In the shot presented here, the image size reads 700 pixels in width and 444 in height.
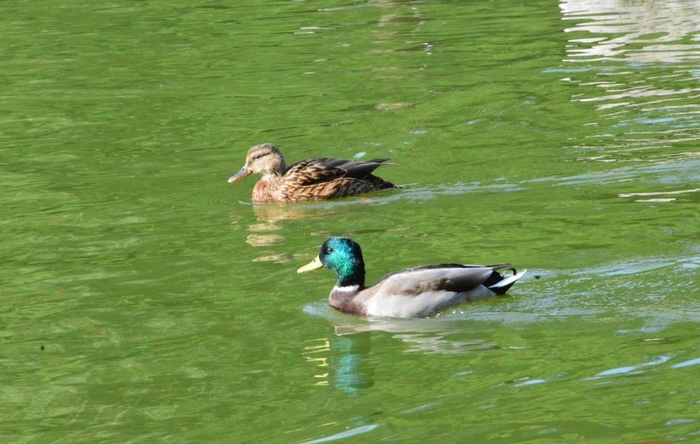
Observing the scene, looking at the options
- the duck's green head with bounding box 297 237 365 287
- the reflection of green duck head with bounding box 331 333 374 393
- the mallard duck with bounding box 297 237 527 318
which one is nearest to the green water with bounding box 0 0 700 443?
the reflection of green duck head with bounding box 331 333 374 393

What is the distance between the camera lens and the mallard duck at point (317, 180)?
1461 centimetres

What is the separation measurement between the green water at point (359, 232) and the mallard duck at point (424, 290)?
0.43 ft

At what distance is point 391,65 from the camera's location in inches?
857

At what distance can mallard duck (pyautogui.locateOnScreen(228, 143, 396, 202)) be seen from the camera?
14.6 meters

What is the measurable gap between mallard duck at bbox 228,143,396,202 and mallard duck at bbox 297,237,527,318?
3.82 metres

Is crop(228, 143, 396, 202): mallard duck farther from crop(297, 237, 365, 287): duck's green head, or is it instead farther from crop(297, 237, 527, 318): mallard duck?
crop(297, 237, 527, 318): mallard duck

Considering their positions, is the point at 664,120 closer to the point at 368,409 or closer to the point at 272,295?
the point at 272,295

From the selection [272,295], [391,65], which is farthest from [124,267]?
[391,65]

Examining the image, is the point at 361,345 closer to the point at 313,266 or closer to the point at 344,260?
the point at 344,260

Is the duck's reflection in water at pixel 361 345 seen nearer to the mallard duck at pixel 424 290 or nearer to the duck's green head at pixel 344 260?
the mallard duck at pixel 424 290

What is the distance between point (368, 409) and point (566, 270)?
10.5ft

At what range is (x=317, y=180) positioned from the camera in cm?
1485

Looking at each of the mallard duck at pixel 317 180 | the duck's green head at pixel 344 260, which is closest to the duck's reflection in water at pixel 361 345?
the duck's green head at pixel 344 260

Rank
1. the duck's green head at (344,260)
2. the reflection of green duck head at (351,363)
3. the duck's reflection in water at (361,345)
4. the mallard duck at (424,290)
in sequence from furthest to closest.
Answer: the duck's green head at (344,260) < the mallard duck at (424,290) < the duck's reflection in water at (361,345) < the reflection of green duck head at (351,363)
